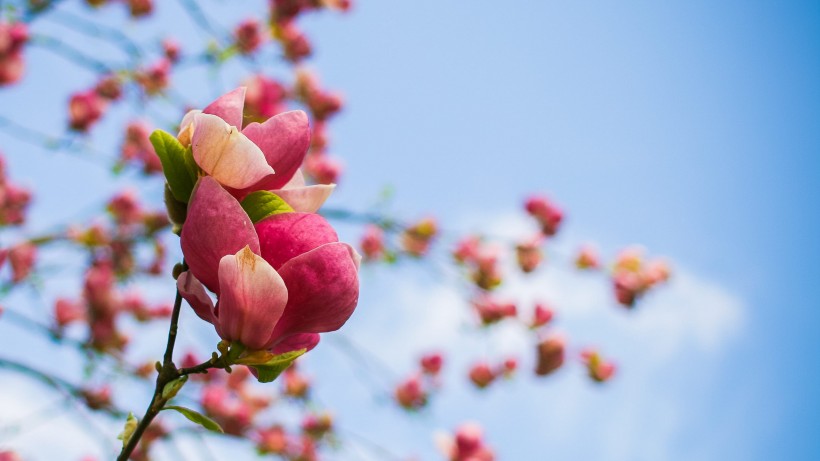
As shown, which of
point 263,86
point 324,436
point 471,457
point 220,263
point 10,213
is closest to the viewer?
point 220,263

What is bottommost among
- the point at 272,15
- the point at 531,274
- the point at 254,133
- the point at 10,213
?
the point at 254,133

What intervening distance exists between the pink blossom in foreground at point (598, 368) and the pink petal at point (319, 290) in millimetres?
2409

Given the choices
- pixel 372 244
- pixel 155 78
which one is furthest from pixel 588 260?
pixel 155 78

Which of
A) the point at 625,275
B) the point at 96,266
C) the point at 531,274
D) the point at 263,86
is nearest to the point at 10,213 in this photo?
the point at 96,266

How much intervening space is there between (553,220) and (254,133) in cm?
252

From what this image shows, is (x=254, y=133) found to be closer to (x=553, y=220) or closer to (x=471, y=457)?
(x=471, y=457)

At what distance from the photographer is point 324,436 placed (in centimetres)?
232

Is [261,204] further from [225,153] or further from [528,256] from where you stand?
[528,256]

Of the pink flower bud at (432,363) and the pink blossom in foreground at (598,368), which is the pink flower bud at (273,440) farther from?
the pink blossom in foreground at (598,368)

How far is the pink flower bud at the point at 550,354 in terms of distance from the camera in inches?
101

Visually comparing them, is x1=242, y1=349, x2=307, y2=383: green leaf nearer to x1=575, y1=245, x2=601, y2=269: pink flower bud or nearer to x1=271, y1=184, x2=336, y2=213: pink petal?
x1=271, y1=184, x2=336, y2=213: pink petal

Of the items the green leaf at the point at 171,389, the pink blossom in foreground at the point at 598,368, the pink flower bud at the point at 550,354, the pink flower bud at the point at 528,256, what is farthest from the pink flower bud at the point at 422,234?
the green leaf at the point at 171,389

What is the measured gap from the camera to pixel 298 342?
432 mm

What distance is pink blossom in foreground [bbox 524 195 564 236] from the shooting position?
2838 mm
